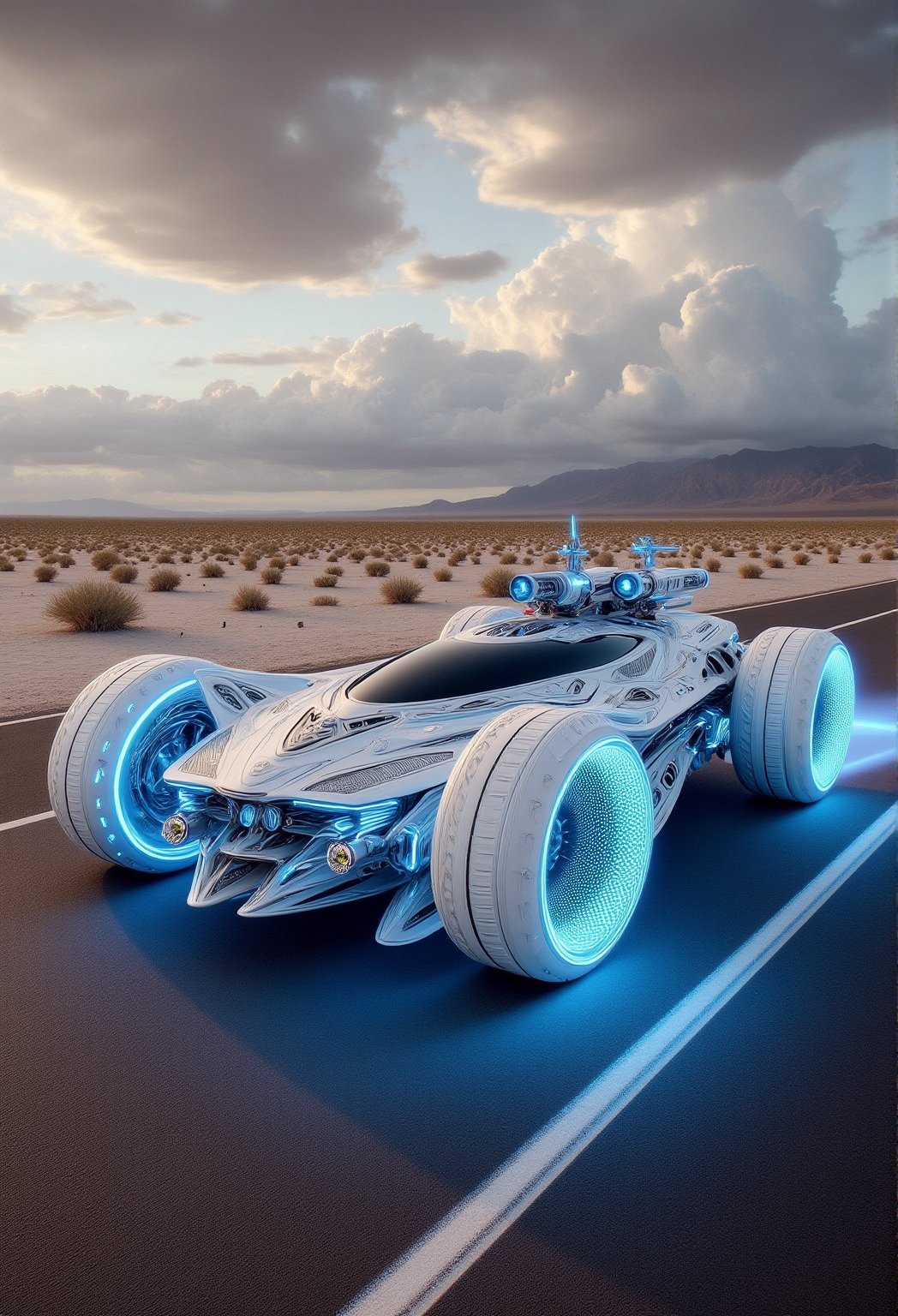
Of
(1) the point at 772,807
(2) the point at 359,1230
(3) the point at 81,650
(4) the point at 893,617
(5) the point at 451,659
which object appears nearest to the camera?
(2) the point at 359,1230

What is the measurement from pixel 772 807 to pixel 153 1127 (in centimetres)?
499

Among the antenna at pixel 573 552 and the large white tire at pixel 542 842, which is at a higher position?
the antenna at pixel 573 552

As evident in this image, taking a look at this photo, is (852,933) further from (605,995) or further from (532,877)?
(532,877)

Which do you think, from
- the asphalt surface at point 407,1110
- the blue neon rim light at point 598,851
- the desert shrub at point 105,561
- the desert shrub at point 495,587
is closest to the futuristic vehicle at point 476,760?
the blue neon rim light at point 598,851

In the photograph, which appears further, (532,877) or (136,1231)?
(532,877)

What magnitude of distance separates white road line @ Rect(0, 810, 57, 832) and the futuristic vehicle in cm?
159

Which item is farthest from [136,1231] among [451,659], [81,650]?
[81,650]

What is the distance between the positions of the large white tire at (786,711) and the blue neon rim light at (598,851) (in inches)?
91.9

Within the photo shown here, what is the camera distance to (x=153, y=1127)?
3594mm

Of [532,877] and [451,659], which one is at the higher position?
[451,659]

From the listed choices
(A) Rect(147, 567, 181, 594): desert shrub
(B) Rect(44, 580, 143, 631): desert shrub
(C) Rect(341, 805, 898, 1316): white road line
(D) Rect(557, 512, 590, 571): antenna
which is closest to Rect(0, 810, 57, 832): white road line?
(D) Rect(557, 512, 590, 571): antenna

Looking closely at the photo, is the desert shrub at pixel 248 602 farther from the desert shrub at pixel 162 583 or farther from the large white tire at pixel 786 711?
the large white tire at pixel 786 711

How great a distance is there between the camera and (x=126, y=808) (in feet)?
18.7

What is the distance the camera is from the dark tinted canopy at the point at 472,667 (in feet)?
18.2
